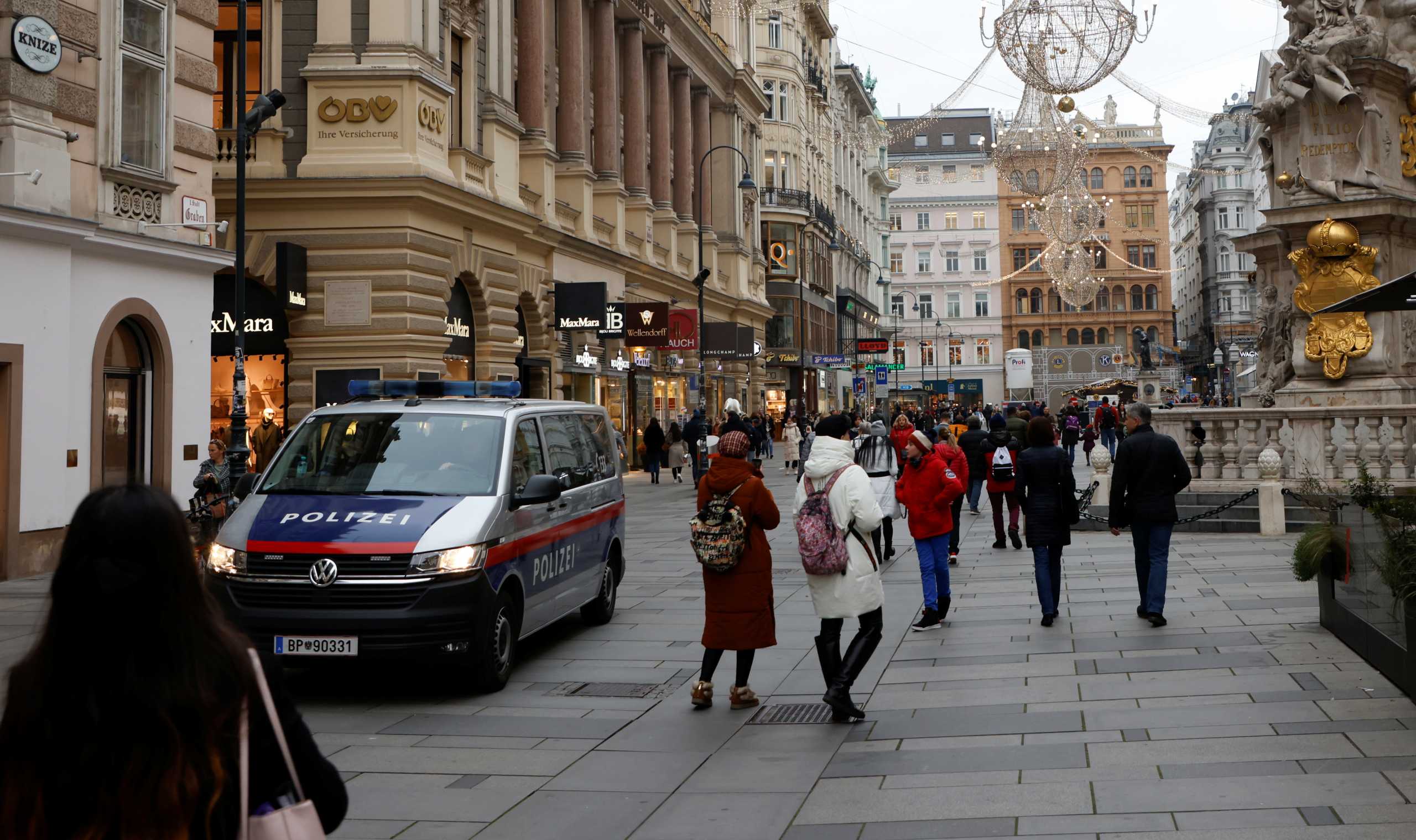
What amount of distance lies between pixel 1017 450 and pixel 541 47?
18150 millimetres

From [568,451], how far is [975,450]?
11312 mm

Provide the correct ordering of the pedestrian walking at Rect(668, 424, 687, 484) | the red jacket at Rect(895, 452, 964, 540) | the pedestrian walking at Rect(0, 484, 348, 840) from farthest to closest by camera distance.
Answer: the pedestrian walking at Rect(668, 424, 687, 484)
the red jacket at Rect(895, 452, 964, 540)
the pedestrian walking at Rect(0, 484, 348, 840)

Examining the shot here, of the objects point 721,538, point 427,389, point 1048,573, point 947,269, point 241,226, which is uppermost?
point 947,269

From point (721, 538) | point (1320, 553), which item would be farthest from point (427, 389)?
point (1320, 553)

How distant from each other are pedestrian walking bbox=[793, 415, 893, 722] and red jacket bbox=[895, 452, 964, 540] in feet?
11.7

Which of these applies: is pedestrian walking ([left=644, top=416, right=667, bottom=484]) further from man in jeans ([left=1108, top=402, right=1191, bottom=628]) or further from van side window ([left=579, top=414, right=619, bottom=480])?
man in jeans ([left=1108, top=402, right=1191, bottom=628])

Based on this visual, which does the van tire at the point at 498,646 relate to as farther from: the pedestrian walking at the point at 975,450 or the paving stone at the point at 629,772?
the pedestrian walking at the point at 975,450

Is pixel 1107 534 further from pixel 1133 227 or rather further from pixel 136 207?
pixel 1133 227

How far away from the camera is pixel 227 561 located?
29.7 feet

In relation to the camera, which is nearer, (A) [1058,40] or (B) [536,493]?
(B) [536,493]

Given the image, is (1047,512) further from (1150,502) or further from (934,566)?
(934,566)

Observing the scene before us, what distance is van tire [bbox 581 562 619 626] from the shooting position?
12492mm

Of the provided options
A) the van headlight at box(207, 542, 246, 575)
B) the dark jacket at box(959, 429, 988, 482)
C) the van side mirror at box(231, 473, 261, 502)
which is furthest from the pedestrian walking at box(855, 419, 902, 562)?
the van headlight at box(207, 542, 246, 575)

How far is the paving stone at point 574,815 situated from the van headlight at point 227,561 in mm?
3331
